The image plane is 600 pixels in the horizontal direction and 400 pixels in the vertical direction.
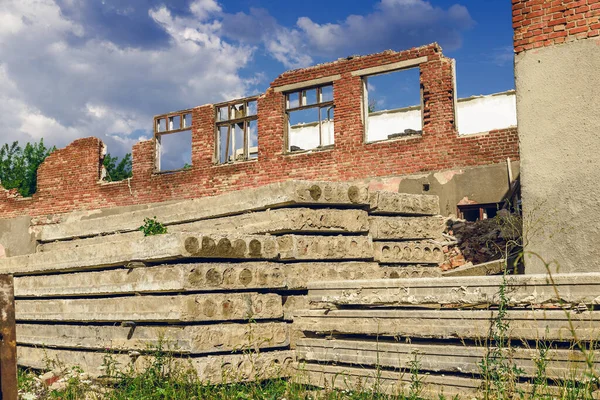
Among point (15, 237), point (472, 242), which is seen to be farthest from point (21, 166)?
point (472, 242)

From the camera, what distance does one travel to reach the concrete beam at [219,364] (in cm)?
502

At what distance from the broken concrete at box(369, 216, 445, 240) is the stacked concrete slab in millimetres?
1438

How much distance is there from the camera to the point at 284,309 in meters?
5.83

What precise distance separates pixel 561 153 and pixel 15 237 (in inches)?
656

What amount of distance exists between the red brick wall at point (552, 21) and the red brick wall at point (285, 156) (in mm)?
5437

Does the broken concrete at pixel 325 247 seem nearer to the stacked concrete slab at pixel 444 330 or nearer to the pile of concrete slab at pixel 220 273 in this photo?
the pile of concrete slab at pixel 220 273

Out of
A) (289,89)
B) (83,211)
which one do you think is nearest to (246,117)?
(289,89)

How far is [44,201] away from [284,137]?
26.1 ft

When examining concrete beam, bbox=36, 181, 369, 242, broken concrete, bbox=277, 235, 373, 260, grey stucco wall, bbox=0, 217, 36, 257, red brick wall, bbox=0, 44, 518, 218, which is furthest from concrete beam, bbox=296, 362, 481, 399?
grey stucco wall, bbox=0, 217, 36, 257

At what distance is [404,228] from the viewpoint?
7.10 meters

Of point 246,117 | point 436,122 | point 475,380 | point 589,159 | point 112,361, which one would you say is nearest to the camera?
point 475,380

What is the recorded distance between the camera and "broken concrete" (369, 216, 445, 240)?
22.2 ft

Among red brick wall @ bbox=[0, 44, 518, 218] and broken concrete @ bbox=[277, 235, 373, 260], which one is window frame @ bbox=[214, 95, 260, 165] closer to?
red brick wall @ bbox=[0, 44, 518, 218]

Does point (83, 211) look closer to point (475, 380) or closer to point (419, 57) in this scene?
point (419, 57)
